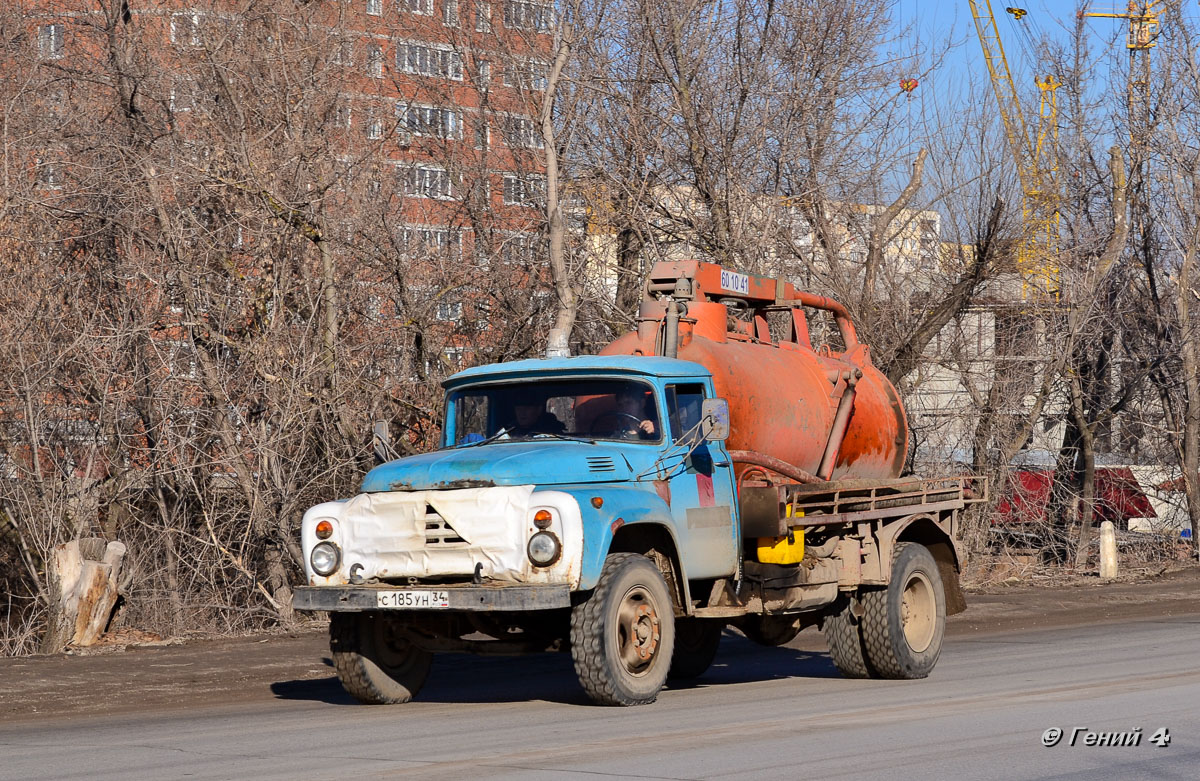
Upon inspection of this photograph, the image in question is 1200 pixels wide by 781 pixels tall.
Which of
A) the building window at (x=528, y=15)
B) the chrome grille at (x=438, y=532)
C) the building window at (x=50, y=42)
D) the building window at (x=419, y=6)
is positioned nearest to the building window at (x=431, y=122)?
the building window at (x=419, y=6)

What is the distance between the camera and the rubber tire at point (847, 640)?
39.7 feet

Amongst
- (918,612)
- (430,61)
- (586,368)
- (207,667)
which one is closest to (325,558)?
(586,368)

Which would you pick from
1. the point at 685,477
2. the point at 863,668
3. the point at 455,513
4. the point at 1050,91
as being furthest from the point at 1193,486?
the point at 455,513

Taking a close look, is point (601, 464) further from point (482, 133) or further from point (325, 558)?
point (482, 133)

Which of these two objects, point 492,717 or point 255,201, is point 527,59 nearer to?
point 255,201

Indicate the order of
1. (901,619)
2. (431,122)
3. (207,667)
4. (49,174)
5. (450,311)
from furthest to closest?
(431,122) < (450,311) < (49,174) < (207,667) < (901,619)

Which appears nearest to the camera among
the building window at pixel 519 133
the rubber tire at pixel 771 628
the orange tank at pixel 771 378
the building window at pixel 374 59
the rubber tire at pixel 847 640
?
the orange tank at pixel 771 378

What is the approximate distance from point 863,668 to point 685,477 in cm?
272

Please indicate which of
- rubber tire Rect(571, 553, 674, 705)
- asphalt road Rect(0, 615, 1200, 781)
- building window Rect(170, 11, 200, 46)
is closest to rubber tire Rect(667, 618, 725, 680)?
asphalt road Rect(0, 615, 1200, 781)

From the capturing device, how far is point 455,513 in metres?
9.53

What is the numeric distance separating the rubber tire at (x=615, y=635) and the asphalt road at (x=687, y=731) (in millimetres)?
155

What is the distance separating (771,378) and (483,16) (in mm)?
10544

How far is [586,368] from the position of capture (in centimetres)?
1073

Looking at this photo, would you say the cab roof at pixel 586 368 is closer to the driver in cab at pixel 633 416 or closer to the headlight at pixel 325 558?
the driver in cab at pixel 633 416
